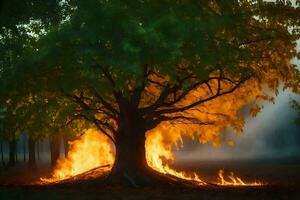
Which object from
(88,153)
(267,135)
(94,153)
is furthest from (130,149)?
(267,135)

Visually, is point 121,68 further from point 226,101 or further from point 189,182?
point 226,101

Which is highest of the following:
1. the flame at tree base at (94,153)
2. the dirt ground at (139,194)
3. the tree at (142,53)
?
the tree at (142,53)

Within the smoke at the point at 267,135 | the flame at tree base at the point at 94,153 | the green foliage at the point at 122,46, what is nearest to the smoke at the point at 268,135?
the smoke at the point at 267,135

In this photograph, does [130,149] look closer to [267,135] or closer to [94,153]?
[94,153]

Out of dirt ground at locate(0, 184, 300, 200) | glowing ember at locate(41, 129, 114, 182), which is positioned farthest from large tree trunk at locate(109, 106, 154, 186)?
glowing ember at locate(41, 129, 114, 182)

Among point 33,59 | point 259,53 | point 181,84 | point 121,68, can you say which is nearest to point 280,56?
point 259,53

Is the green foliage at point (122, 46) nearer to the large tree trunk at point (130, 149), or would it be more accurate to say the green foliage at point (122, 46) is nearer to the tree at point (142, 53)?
the tree at point (142, 53)

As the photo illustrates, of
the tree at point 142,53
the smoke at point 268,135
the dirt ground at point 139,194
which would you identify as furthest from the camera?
the smoke at point 268,135

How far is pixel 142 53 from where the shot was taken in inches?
671

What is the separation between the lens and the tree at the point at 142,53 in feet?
56.1

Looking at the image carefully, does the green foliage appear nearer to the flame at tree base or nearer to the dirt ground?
the dirt ground

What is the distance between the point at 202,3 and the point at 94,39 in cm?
524

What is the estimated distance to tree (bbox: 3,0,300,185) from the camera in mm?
17094

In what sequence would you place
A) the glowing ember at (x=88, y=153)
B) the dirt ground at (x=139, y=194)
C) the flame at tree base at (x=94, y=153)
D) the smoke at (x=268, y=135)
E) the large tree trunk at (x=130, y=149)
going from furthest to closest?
the smoke at (x=268, y=135) → the glowing ember at (x=88, y=153) → the flame at tree base at (x=94, y=153) → the large tree trunk at (x=130, y=149) → the dirt ground at (x=139, y=194)
